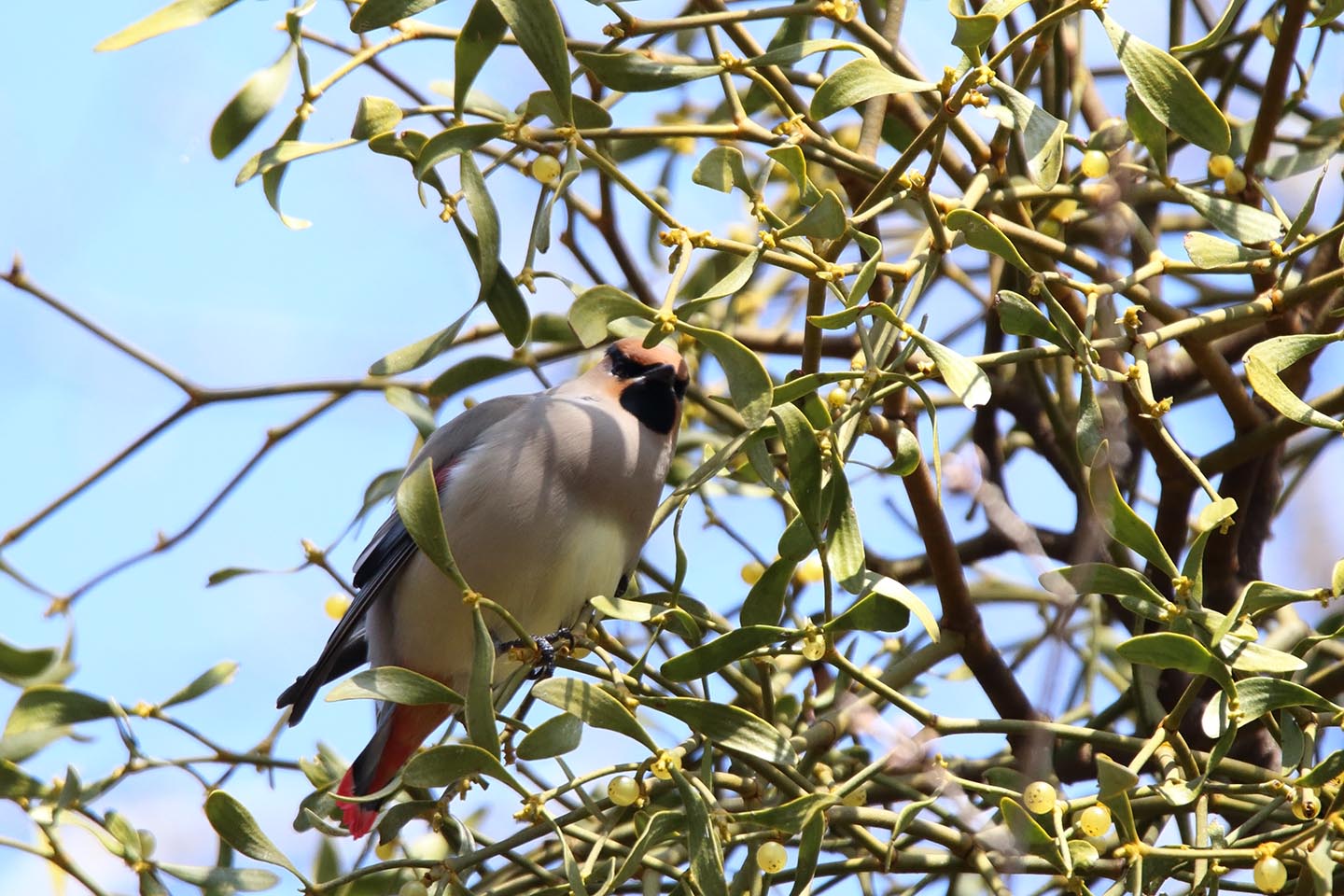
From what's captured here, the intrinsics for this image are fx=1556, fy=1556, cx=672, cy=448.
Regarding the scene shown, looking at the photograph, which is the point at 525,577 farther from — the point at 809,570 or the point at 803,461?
the point at 803,461

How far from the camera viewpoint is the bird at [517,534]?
93.6 inches

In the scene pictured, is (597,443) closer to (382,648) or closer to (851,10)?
(382,648)

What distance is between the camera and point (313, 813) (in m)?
1.69

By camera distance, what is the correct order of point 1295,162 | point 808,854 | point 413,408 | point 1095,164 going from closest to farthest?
point 808,854
point 1095,164
point 1295,162
point 413,408

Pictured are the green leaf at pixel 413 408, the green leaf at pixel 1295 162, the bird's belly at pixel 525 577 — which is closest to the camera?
the green leaf at pixel 1295 162

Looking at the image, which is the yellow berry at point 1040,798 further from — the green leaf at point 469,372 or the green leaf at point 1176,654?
the green leaf at point 469,372

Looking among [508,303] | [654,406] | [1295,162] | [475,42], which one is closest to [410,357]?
[508,303]

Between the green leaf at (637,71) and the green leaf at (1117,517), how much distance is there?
1.89ft

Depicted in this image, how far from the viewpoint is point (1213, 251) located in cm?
161

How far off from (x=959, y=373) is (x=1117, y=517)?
190mm

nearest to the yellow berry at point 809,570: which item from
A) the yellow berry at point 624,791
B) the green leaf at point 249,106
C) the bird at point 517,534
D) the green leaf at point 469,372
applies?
the bird at point 517,534

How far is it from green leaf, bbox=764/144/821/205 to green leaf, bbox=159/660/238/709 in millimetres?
901

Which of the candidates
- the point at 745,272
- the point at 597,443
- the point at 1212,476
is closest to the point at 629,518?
the point at 597,443

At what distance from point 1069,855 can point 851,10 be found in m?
0.91
